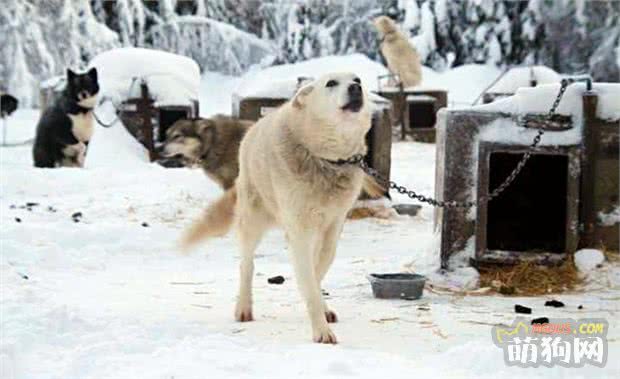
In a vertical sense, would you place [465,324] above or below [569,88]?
below

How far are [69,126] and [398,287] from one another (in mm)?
8025

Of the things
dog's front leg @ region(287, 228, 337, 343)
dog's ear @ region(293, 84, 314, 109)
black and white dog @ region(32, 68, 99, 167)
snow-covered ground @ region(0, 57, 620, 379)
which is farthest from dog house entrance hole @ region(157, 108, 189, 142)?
dog's front leg @ region(287, 228, 337, 343)

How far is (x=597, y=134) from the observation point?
555cm

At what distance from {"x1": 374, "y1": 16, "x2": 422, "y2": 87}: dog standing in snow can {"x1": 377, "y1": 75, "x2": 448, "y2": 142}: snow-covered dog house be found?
0.39 meters

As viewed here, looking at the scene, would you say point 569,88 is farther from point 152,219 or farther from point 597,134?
point 152,219

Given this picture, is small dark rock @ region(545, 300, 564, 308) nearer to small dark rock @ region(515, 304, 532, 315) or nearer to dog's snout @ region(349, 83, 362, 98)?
small dark rock @ region(515, 304, 532, 315)

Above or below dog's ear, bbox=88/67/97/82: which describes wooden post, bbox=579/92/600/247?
below

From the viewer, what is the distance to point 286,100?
9.42 metres

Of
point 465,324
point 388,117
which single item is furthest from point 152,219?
point 465,324

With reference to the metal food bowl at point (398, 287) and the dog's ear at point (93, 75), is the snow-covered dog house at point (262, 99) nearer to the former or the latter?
the dog's ear at point (93, 75)

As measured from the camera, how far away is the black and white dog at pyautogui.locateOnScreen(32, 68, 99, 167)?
1205 cm

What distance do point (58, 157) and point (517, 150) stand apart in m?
7.88

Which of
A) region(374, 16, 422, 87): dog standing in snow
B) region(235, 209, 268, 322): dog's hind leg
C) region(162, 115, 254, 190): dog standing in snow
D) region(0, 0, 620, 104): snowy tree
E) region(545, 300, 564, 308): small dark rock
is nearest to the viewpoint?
region(235, 209, 268, 322): dog's hind leg

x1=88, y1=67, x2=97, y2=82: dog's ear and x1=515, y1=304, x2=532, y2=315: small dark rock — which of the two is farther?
x1=88, y1=67, x2=97, y2=82: dog's ear
